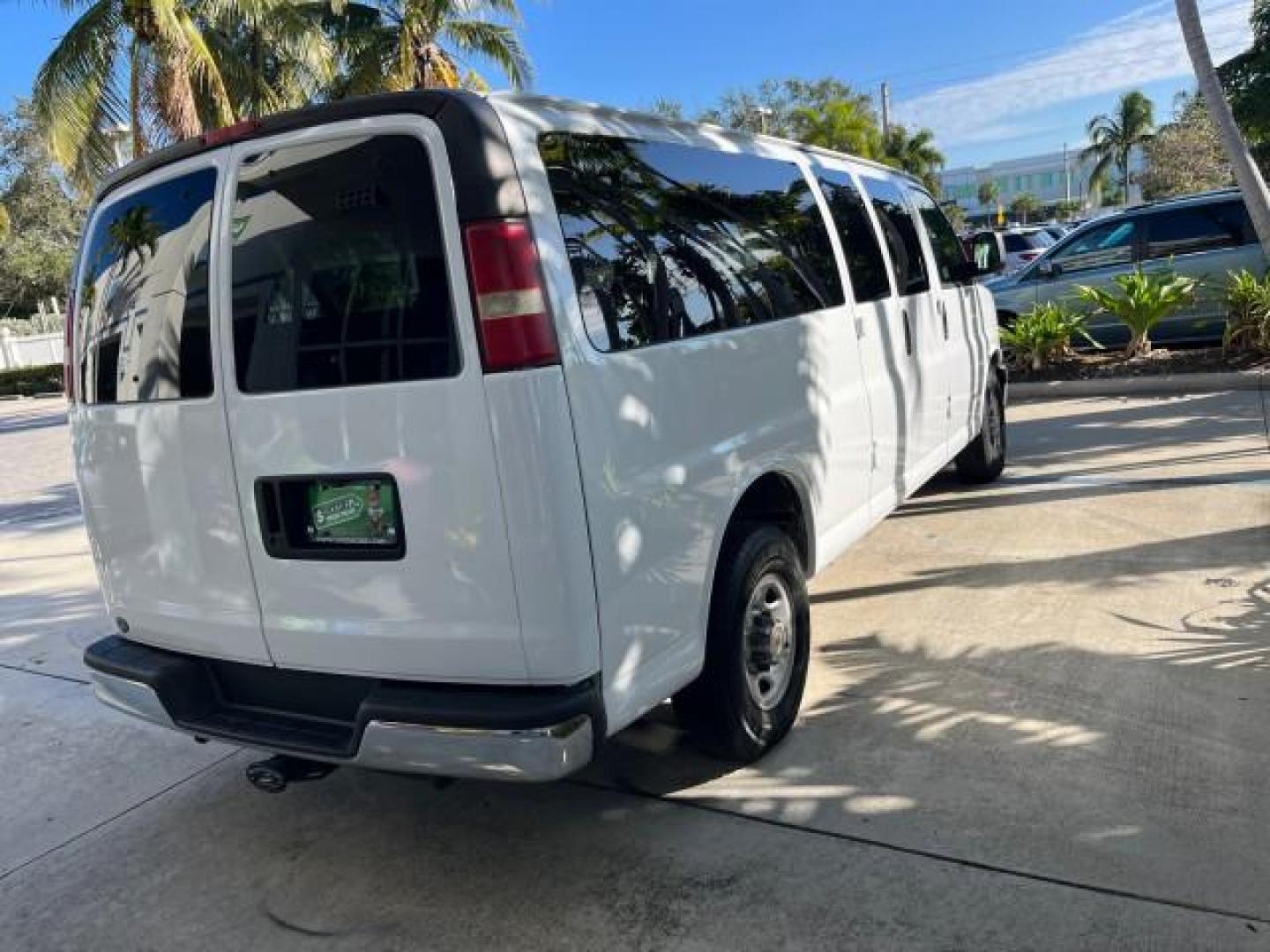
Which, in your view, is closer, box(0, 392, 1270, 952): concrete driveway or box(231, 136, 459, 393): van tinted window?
box(231, 136, 459, 393): van tinted window

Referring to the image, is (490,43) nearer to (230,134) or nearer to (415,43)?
(415,43)

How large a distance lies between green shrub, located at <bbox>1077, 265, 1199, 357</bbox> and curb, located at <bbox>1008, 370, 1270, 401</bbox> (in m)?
0.64

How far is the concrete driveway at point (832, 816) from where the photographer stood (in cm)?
274

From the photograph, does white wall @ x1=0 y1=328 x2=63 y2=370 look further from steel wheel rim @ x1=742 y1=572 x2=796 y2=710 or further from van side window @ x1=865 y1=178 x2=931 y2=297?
steel wheel rim @ x1=742 y1=572 x2=796 y2=710

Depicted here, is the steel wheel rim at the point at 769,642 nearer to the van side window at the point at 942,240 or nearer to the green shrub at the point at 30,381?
the van side window at the point at 942,240

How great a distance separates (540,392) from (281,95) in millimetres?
19248

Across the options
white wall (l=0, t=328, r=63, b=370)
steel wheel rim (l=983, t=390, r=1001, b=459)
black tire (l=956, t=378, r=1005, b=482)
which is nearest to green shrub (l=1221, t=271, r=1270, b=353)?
black tire (l=956, t=378, r=1005, b=482)

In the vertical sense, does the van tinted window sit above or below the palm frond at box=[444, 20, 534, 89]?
below

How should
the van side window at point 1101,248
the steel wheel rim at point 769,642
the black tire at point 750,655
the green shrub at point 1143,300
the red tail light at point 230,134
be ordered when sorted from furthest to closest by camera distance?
the van side window at point 1101,248, the green shrub at point 1143,300, the steel wheel rim at point 769,642, the black tire at point 750,655, the red tail light at point 230,134

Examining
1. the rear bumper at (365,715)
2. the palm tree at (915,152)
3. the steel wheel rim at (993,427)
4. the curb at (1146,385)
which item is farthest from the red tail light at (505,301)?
the palm tree at (915,152)

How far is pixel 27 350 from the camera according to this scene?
139 ft

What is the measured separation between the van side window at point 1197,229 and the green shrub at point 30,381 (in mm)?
33176

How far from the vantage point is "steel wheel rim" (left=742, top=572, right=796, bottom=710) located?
3.49 m

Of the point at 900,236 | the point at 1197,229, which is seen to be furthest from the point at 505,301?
the point at 1197,229
